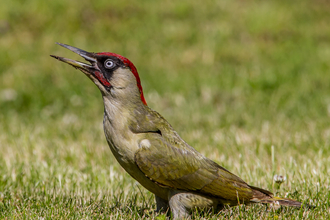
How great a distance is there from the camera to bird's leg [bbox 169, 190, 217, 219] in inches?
130

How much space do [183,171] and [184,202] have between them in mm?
226

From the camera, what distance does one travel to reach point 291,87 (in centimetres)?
809

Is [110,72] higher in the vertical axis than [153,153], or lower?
higher

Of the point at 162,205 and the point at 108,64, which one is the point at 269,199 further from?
the point at 108,64

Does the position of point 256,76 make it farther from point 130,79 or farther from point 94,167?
point 130,79

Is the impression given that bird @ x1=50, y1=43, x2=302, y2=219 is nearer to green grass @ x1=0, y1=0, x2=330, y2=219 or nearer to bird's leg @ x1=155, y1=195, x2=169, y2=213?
bird's leg @ x1=155, y1=195, x2=169, y2=213

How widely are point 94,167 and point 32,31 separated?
20.2 feet

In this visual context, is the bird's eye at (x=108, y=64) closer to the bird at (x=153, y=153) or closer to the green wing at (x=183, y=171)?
the bird at (x=153, y=153)

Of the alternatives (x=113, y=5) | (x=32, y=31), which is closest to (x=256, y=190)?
(x=32, y=31)

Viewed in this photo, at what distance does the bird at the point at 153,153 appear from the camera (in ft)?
10.7

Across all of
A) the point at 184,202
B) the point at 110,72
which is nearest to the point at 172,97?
the point at 110,72

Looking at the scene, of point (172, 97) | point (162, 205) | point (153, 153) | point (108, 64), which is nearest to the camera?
point (153, 153)

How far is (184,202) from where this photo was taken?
3361 millimetres

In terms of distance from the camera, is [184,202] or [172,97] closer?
[184,202]
